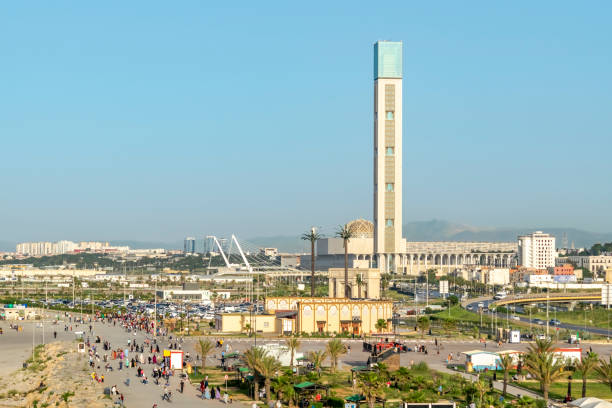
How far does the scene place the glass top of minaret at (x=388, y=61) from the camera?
18888 centimetres

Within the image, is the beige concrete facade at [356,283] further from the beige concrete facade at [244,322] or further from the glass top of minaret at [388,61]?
the glass top of minaret at [388,61]

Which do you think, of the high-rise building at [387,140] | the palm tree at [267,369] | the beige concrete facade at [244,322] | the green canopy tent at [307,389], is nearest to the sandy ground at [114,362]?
the palm tree at [267,369]

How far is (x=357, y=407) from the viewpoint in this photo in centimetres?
4372

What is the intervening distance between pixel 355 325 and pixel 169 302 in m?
57.3

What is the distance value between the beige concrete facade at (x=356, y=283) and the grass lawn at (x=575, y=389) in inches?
2556

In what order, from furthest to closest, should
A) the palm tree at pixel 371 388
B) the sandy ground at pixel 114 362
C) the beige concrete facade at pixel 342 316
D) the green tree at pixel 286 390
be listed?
1. the beige concrete facade at pixel 342 316
2. the sandy ground at pixel 114 362
3. the green tree at pixel 286 390
4. the palm tree at pixel 371 388

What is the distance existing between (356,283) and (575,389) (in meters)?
68.7

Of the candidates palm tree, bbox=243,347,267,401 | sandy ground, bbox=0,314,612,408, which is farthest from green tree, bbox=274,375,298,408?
sandy ground, bbox=0,314,612,408

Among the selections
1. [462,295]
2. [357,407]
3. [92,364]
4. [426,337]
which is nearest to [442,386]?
[357,407]

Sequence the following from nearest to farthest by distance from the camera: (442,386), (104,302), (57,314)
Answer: (442,386) < (57,314) < (104,302)

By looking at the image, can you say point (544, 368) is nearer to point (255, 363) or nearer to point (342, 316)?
point (255, 363)

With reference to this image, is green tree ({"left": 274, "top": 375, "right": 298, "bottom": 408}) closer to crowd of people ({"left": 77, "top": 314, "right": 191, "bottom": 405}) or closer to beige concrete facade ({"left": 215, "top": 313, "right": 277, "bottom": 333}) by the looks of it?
crowd of people ({"left": 77, "top": 314, "right": 191, "bottom": 405})

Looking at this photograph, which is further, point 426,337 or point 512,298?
point 512,298

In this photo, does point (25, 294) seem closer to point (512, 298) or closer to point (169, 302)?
point (169, 302)
